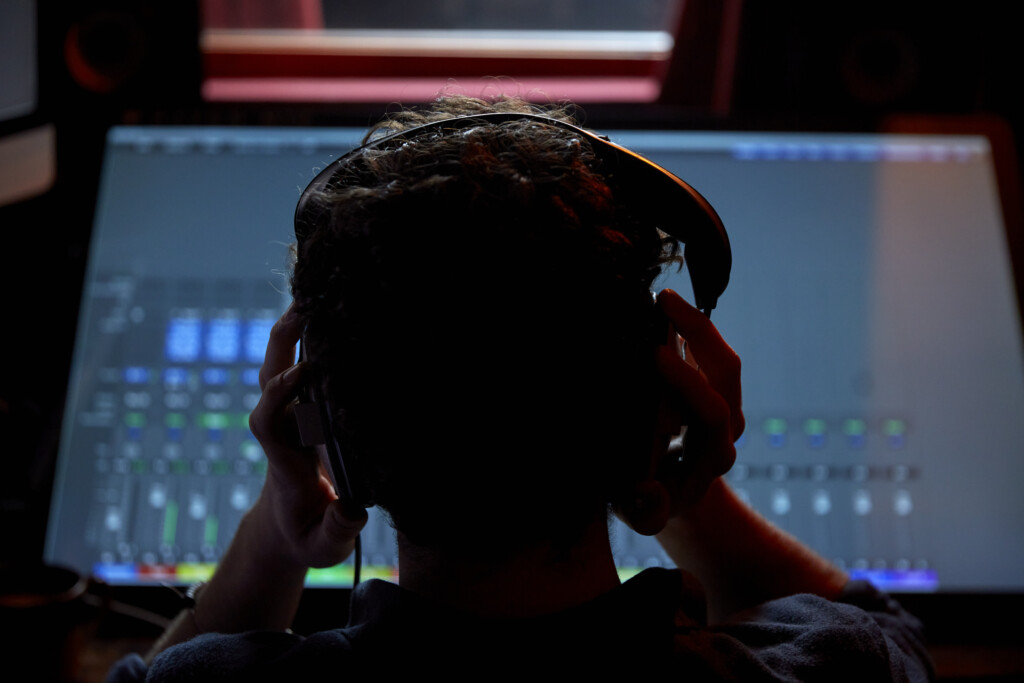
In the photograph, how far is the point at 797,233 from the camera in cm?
80

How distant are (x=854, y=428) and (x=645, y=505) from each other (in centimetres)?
42

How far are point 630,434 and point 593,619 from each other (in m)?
0.10

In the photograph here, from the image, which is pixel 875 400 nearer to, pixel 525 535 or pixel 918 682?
pixel 918 682

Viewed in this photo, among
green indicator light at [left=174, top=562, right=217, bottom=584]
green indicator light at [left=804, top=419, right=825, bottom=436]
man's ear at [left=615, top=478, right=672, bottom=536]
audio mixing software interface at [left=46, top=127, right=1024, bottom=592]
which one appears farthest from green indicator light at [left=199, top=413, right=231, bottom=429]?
green indicator light at [left=804, top=419, right=825, bottom=436]

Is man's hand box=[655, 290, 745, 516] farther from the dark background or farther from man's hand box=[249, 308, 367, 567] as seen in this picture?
the dark background

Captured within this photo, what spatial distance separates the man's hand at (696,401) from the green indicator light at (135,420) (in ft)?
1.74

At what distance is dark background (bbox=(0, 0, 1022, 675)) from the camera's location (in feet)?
2.61

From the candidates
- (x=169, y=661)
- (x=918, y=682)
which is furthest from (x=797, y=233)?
(x=169, y=661)

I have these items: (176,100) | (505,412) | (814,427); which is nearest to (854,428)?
(814,427)

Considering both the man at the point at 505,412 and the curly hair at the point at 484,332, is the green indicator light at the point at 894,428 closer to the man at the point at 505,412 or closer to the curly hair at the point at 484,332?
the man at the point at 505,412

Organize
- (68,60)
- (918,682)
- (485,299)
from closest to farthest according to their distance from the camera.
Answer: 1. (485,299)
2. (918,682)
3. (68,60)

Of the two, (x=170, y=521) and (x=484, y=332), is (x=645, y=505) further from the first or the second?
(x=170, y=521)

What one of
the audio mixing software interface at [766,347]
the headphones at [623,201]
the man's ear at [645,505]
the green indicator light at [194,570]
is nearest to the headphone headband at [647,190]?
the headphones at [623,201]

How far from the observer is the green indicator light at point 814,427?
2.48ft
